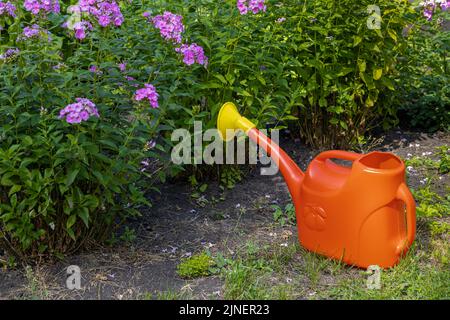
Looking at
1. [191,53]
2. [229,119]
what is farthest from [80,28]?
[229,119]

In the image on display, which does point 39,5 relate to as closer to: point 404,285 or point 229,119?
point 229,119

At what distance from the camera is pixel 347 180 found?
307cm

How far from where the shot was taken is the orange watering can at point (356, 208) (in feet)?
9.94

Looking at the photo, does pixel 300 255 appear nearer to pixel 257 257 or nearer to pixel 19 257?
pixel 257 257

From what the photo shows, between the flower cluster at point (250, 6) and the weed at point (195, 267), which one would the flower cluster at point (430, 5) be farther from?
the weed at point (195, 267)

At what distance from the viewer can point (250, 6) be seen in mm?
3574

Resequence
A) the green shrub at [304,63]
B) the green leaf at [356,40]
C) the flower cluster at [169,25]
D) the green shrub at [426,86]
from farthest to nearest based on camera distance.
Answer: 1. the green shrub at [426,86]
2. the green leaf at [356,40]
3. the green shrub at [304,63]
4. the flower cluster at [169,25]

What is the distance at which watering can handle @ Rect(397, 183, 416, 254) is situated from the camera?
9.86 feet

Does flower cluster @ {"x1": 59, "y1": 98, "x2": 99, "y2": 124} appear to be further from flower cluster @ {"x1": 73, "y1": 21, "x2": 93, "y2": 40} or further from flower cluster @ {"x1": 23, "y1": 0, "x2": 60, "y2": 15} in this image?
flower cluster @ {"x1": 23, "y1": 0, "x2": 60, "y2": 15}

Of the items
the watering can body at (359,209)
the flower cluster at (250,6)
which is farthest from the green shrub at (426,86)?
the watering can body at (359,209)

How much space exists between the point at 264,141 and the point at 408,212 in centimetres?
72

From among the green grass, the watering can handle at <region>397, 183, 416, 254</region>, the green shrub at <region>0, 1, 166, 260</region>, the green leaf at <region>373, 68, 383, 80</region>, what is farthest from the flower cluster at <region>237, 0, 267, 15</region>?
the green grass

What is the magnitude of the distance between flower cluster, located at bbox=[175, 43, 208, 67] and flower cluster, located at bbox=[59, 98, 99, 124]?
0.66 m

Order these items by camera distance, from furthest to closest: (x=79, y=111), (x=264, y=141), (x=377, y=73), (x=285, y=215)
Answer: (x=377, y=73) → (x=285, y=215) → (x=264, y=141) → (x=79, y=111)
